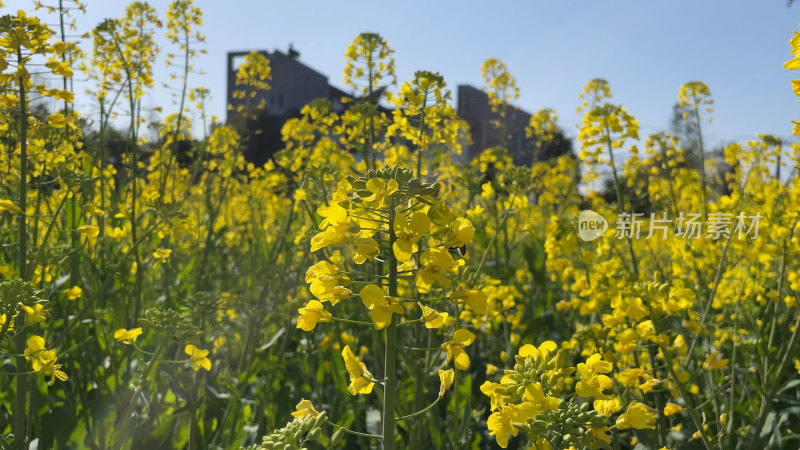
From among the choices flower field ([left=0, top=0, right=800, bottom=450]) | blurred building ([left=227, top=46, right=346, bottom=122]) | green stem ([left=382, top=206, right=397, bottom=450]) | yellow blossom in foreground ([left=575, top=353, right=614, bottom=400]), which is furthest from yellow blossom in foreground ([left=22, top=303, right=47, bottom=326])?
blurred building ([left=227, top=46, right=346, bottom=122])

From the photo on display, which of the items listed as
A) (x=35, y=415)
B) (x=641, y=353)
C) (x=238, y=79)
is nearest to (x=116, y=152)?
(x=238, y=79)

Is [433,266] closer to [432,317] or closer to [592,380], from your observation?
[432,317]

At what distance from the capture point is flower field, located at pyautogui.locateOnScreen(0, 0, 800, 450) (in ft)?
3.93

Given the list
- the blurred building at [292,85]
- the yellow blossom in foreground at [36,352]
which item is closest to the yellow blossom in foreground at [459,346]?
the yellow blossom in foreground at [36,352]

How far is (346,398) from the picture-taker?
113 inches

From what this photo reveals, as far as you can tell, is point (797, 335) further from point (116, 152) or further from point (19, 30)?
point (116, 152)

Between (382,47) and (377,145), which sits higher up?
(382,47)

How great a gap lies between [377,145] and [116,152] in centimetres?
1016

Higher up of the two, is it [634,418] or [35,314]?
[35,314]

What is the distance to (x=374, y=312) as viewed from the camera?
1101 mm

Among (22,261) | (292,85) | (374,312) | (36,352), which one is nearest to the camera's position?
(374,312)

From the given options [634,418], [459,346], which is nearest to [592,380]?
[634,418]

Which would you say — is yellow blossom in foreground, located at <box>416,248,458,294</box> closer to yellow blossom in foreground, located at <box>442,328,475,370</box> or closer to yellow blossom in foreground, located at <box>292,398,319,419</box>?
yellow blossom in foreground, located at <box>442,328,475,370</box>

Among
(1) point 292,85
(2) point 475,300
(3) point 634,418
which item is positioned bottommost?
(3) point 634,418
